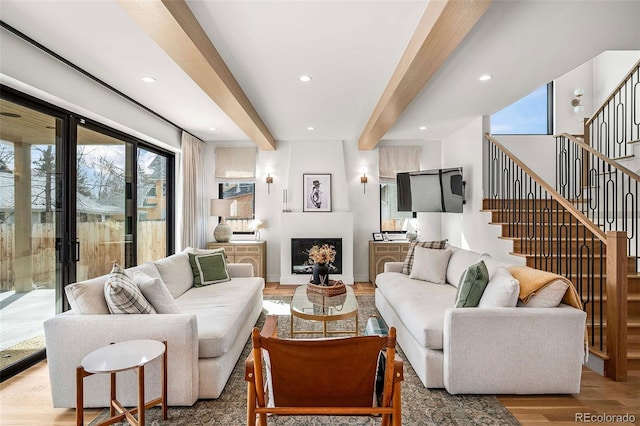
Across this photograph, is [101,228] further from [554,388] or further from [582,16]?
[582,16]

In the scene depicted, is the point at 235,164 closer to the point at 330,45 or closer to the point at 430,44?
the point at 330,45

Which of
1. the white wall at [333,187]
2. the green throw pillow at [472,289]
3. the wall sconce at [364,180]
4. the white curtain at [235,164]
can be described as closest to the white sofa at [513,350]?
the green throw pillow at [472,289]

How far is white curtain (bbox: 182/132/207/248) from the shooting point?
5.20 meters

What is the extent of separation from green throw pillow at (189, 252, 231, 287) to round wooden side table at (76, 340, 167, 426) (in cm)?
166

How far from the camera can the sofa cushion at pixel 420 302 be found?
228 centimetres

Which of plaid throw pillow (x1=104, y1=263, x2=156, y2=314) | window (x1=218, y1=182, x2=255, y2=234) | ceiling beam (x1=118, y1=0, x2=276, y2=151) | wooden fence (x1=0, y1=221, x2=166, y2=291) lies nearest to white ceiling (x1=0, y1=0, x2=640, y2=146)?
ceiling beam (x1=118, y1=0, x2=276, y2=151)

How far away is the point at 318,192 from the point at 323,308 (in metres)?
3.28

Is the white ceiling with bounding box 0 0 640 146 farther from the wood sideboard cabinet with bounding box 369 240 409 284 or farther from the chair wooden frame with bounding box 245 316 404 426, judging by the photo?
the wood sideboard cabinet with bounding box 369 240 409 284

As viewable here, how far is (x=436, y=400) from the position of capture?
216cm

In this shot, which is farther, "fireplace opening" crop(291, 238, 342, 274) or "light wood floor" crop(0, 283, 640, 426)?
"fireplace opening" crop(291, 238, 342, 274)

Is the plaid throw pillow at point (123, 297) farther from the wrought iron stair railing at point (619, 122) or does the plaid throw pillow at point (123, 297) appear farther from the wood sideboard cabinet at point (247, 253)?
the wrought iron stair railing at point (619, 122)

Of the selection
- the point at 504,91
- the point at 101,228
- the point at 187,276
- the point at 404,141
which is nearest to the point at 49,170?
the point at 101,228

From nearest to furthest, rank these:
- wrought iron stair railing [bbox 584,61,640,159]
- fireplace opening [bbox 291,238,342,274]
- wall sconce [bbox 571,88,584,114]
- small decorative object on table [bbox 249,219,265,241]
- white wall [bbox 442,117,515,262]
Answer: wrought iron stair railing [bbox 584,61,640,159] → white wall [bbox 442,117,515,262] → wall sconce [bbox 571,88,584,114] → fireplace opening [bbox 291,238,342,274] → small decorative object on table [bbox 249,219,265,241]

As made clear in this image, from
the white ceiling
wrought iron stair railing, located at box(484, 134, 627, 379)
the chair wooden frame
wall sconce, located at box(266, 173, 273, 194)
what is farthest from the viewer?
wall sconce, located at box(266, 173, 273, 194)
